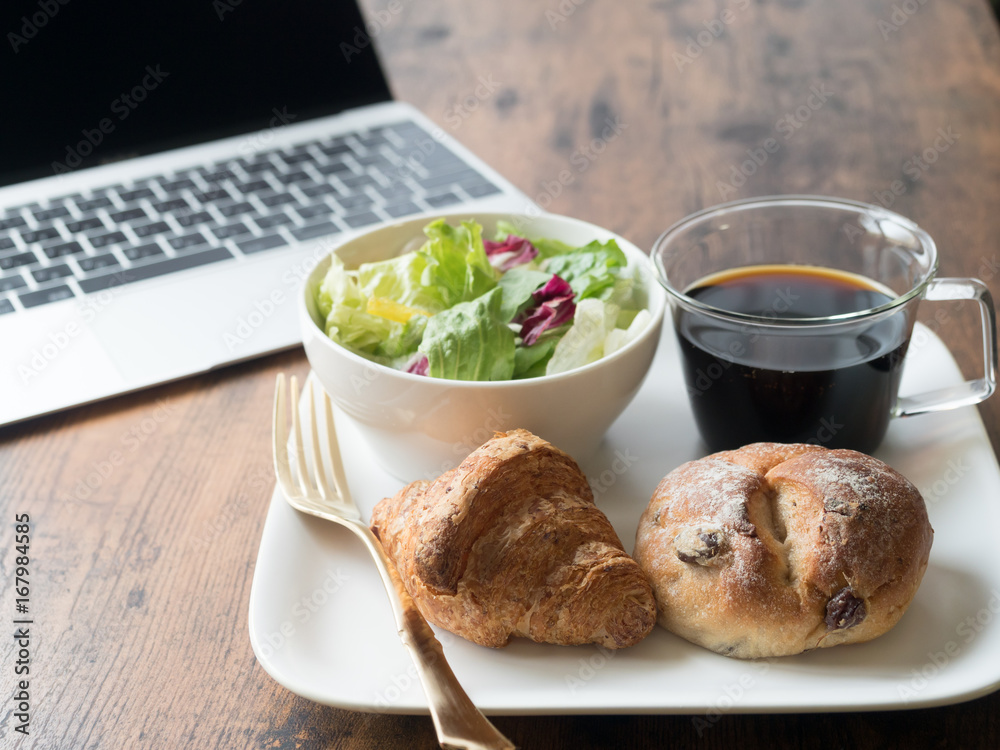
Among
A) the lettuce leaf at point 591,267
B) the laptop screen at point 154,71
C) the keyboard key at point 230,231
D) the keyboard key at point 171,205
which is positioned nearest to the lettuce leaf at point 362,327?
the lettuce leaf at point 591,267

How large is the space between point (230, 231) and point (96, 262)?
35 centimetres

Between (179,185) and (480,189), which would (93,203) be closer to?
(179,185)

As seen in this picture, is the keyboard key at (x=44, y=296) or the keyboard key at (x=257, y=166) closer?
the keyboard key at (x=44, y=296)

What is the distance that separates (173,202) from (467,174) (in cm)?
87

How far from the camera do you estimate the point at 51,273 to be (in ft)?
7.20

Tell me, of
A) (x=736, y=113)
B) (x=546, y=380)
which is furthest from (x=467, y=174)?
(x=546, y=380)

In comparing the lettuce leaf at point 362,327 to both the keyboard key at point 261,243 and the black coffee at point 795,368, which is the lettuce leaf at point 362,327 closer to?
the black coffee at point 795,368

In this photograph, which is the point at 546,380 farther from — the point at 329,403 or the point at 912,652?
the point at 912,652

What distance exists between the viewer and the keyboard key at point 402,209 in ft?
8.20

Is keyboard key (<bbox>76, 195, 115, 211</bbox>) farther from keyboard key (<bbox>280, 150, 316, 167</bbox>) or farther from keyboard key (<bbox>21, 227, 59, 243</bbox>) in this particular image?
keyboard key (<bbox>280, 150, 316, 167</bbox>)

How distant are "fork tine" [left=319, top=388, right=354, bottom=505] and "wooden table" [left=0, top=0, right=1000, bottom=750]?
6.9 inches

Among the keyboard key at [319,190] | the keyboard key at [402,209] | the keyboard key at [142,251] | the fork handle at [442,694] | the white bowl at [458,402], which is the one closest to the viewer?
the fork handle at [442,694]

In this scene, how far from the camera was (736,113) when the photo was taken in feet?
10.2

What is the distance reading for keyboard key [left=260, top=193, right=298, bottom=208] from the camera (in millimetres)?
2559
